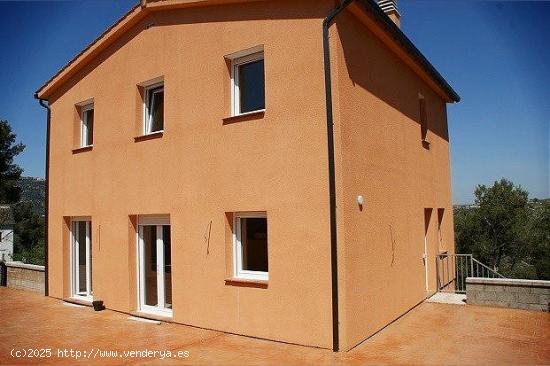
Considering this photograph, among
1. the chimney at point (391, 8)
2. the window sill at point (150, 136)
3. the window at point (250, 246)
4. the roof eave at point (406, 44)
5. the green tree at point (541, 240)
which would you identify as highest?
the chimney at point (391, 8)

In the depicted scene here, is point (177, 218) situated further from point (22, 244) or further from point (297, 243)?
point (22, 244)

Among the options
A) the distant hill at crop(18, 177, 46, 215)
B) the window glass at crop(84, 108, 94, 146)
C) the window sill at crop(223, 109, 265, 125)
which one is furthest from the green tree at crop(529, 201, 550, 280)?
the distant hill at crop(18, 177, 46, 215)

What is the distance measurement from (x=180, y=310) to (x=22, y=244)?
49867 mm

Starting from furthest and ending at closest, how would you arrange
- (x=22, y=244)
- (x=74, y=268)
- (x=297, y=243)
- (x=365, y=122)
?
(x=22, y=244) → (x=74, y=268) → (x=365, y=122) → (x=297, y=243)

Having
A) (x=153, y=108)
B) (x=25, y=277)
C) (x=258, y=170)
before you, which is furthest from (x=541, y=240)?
(x=25, y=277)

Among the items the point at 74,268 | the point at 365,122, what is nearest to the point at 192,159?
the point at 365,122

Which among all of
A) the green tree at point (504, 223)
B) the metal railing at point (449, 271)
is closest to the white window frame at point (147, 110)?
the metal railing at point (449, 271)

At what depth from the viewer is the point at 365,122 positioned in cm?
730

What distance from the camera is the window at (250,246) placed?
7.31 metres

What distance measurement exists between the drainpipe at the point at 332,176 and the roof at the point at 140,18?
2.60 feet

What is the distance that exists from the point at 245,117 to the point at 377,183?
2.75 metres

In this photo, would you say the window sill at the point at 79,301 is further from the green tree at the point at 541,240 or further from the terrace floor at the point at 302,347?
the green tree at the point at 541,240

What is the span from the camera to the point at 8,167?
38.0 meters

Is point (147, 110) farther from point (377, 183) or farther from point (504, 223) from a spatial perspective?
point (504, 223)
